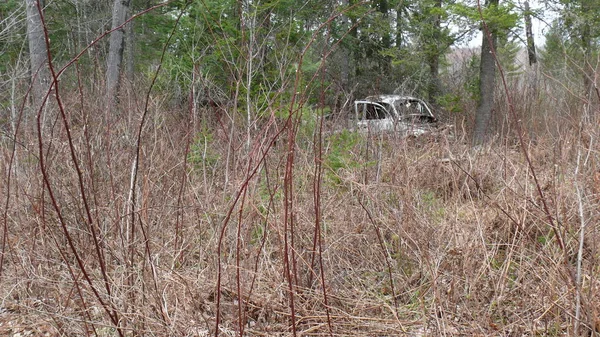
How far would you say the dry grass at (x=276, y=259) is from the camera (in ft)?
7.39

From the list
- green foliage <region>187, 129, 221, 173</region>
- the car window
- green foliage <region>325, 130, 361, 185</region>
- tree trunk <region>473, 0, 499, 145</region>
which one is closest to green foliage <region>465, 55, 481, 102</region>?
tree trunk <region>473, 0, 499, 145</region>

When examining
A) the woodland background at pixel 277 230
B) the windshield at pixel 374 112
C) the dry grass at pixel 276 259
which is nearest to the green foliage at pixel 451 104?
the windshield at pixel 374 112

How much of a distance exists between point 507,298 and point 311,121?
2.67 metres

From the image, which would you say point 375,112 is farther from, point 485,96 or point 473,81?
point 473,81

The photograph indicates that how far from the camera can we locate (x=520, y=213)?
10.8 ft

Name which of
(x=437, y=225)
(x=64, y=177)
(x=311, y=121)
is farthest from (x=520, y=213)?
(x=64, y=177)

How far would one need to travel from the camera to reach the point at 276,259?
340 cm

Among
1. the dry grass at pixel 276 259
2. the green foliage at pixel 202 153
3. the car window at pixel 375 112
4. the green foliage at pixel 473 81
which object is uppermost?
the green foliage at pixel 473 81

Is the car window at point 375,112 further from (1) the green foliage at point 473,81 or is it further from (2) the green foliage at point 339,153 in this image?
(1) the green foliage at point 473,81

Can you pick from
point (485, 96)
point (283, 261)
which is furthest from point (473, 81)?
point (283, 261)

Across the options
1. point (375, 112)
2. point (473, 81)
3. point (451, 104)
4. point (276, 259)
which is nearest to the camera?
point (276, 259)

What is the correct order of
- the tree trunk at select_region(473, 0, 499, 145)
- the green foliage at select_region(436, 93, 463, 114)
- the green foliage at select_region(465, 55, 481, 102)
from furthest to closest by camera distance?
the green foliage at select_region(465, 55, 481, 102), the green foliage at select_region(436, 93, 463, 114), the tree trunk at select_region(473, 0, 499, 145)

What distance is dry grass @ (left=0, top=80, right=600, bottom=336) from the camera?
2254mm

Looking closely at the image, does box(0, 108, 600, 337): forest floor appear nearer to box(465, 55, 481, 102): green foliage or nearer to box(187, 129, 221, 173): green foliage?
box(187, 129, 221, 173): green foliage
